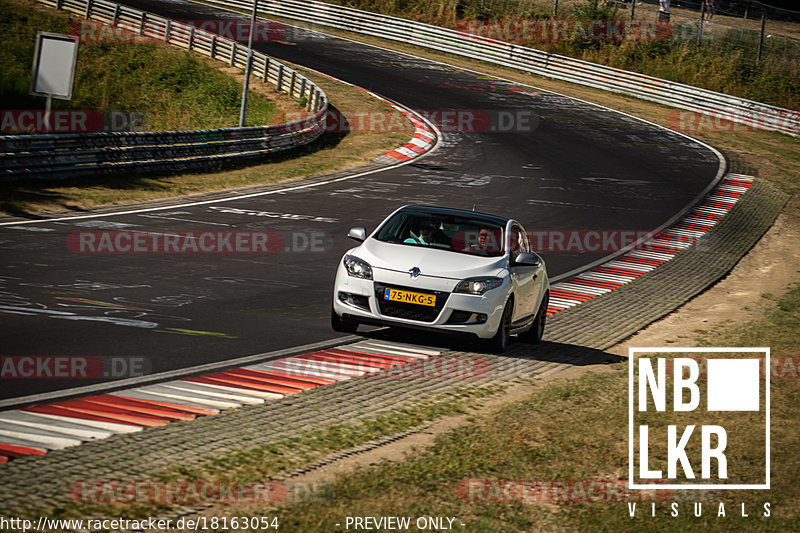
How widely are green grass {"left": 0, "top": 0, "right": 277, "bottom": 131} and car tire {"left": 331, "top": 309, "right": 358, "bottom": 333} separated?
2849cm

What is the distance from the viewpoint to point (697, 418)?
8.70 metres

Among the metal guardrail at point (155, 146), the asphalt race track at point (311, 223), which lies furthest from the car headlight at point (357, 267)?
the metal guardrail at point (155, 146)

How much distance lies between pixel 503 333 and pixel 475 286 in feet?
2.39

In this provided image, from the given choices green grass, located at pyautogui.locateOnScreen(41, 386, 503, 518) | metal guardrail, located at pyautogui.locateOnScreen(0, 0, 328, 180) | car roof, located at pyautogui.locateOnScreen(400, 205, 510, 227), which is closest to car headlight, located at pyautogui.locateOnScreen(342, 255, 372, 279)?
car roof, located at pyautogui.locateOnScreen(400, 205, 510, 227)

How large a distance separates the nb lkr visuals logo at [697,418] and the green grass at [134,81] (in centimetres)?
2985

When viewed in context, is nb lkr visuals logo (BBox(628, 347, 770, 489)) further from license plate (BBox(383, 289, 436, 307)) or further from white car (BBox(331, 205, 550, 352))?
license plate (BBox(383, 289, 436, 307))

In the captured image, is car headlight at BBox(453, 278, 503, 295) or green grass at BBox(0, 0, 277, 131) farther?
green grass at BBox(0, 0, 277, 131)

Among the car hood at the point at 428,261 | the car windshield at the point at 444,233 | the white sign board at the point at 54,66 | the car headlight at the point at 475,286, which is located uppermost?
the white sign board at the point at 54,66

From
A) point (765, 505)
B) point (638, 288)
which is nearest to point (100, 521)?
point (765, 505)

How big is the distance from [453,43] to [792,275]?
38536 mm

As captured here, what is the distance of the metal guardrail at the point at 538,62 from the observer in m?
44.2

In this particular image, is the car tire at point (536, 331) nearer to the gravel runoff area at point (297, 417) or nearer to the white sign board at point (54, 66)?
the gravel runoff area at point (297, 417)

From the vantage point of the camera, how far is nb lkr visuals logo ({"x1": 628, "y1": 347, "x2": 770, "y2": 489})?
23.6 feet

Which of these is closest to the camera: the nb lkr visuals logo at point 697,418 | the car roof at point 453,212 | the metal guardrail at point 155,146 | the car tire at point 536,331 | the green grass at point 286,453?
the green grass at point 286,453
